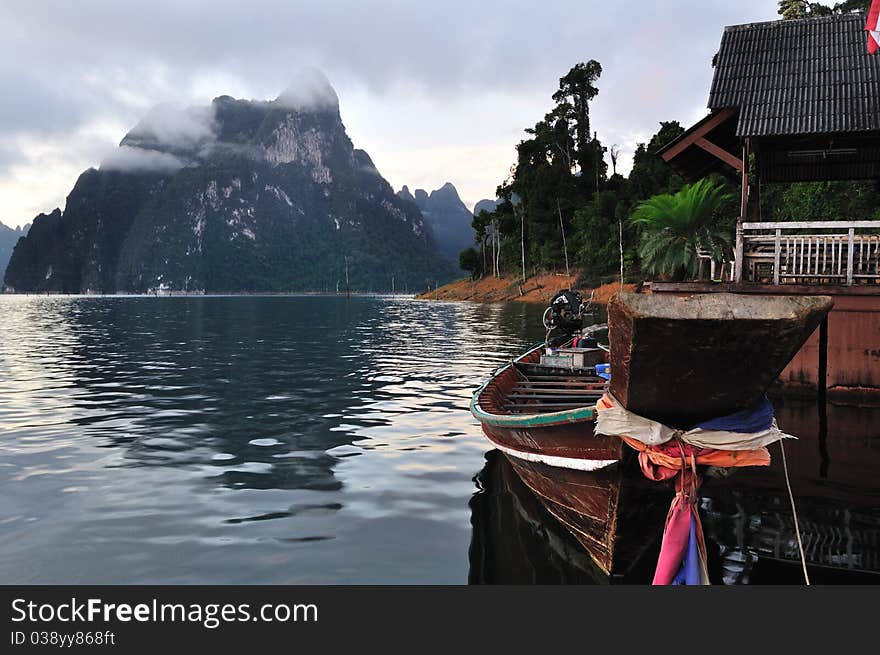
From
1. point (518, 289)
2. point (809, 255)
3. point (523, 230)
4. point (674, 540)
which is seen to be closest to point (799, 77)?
point (809, 255)

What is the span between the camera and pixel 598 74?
71188mm

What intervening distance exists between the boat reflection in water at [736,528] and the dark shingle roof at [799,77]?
7.37m

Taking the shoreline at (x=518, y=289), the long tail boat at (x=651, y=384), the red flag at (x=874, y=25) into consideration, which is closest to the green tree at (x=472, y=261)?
the shoreline at (x=518, y=289)

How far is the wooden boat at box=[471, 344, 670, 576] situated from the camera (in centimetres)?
509

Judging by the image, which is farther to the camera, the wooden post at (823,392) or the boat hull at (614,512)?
the wooden post at (823,392)

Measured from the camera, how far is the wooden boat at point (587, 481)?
16.7 ft

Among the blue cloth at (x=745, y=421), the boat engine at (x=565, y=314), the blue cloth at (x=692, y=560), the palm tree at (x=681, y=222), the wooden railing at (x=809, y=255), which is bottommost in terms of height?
the blue cloth at (x=692, y=560)

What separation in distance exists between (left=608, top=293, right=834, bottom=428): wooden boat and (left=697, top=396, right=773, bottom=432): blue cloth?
0.17ft

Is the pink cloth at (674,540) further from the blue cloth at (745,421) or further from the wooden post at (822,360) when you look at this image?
the wooden post at (822,360)

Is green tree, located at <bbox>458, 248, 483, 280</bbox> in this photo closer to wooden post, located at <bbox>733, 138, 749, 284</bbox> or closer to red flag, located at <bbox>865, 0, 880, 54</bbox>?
wooden post, located at <bbox>733, 138, 749, 284</bbox>

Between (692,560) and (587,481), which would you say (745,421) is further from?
(587,481)

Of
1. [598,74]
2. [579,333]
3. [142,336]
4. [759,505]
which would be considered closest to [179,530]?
[759,505]
